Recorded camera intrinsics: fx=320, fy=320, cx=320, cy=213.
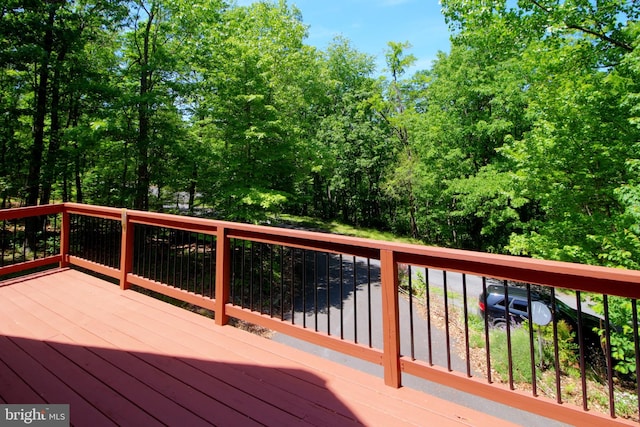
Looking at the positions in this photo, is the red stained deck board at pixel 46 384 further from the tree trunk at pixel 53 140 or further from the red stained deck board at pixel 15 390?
the tree trunk at pixel 53 140

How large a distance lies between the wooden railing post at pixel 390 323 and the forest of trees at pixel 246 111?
18.6ft

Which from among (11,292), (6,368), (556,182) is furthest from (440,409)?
(556,182)

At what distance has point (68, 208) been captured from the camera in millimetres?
4512

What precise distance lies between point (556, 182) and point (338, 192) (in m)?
19.2

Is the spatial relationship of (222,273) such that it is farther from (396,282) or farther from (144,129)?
(144,129)

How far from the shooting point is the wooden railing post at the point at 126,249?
3.86 meters

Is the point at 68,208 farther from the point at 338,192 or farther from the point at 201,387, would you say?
the point at 338,192

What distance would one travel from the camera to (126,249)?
3.88 m

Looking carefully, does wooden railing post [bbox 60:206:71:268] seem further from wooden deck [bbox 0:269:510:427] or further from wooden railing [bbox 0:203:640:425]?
wooden deck [bbox 0:269:510:427]

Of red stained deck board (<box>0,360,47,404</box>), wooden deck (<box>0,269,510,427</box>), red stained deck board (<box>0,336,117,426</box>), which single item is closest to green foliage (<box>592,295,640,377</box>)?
wooden deck (<box>0,269,510,427</box>)

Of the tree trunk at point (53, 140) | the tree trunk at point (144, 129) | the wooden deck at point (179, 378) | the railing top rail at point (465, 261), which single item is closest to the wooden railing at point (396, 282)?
the railing top rail at point (465, 261)

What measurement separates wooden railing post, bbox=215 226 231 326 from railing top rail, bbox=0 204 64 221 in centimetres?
284

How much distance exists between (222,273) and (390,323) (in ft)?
5.56

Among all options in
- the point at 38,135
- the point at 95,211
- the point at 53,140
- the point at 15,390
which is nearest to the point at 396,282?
the point at 15,390
